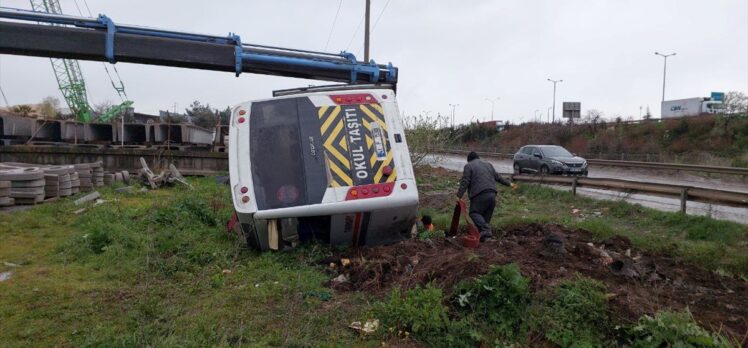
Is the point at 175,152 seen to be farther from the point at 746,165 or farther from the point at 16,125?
the point at 746,165

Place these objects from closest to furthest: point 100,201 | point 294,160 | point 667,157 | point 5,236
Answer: point 294,160
point 5,236
point 100,201
point 667,157

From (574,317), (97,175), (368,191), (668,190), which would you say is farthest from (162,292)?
(97,175)

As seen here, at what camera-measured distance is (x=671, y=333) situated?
335 centimetres

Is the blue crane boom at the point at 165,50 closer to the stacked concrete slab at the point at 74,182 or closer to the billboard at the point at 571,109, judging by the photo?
the stacked concrete slab at the point at 74,182

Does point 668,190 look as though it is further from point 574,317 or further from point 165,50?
point 165,50

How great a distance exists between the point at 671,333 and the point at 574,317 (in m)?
0.65

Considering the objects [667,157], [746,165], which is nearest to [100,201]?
[746,165]

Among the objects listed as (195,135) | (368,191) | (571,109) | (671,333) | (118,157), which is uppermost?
(571,109)

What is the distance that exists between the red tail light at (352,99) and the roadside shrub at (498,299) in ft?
10.4

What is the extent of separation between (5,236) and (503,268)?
8.12 meters

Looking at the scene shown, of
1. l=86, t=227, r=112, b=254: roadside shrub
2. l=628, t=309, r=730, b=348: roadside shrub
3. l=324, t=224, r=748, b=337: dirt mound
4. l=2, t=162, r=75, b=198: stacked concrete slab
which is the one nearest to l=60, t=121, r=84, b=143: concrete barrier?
l=2, t=162, r=75, b=198: stacked concrete slab

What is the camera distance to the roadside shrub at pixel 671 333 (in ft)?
10.6

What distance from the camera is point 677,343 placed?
10.7 ft

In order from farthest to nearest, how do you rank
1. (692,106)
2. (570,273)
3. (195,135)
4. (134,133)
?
(692,106)
(195,135)
(134,133)
(570,273)
